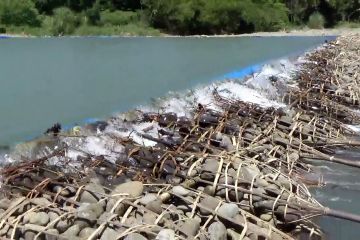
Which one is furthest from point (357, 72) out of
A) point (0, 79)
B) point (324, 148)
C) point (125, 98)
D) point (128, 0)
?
point (128, 0)

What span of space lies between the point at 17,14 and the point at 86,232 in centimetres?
4619

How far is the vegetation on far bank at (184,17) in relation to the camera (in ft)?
157

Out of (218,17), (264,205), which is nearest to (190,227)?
(264,205)

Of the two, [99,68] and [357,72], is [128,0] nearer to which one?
[99,68]

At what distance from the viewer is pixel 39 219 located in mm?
4270

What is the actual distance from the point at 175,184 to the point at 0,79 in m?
10.6

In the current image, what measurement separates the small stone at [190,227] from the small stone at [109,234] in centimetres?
51

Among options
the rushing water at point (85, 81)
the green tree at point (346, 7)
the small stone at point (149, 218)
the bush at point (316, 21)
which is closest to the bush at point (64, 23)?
the bush at point (316, 21)

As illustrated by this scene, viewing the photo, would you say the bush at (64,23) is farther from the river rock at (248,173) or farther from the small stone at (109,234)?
the small stone at (109,234)

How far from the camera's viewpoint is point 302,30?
155ft

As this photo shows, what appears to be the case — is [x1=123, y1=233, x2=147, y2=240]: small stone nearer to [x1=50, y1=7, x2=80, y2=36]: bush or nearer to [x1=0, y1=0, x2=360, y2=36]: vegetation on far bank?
[x1=0, y1=0, x2=360, y2=36]: vegetation on far bank

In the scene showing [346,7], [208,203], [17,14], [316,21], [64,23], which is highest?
[208,203]

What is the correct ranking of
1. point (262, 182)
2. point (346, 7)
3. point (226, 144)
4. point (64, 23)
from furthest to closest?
point (346, 7) → point (64, 23) → point (226, 144) → point (262, 182)

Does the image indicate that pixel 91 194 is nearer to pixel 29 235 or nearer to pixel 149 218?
pixel 149 218
